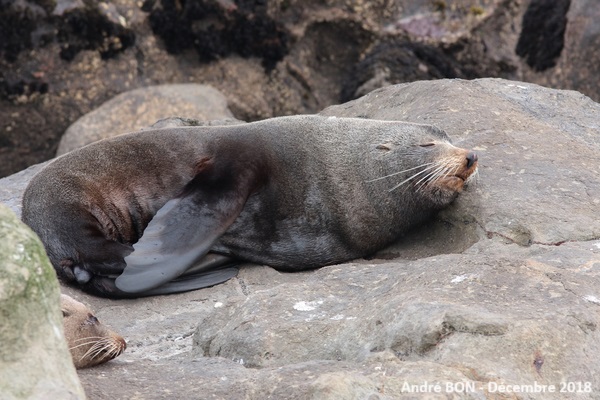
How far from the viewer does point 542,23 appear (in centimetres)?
1300

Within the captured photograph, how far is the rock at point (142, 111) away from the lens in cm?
1100

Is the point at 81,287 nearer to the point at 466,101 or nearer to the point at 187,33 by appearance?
the point at 466,101

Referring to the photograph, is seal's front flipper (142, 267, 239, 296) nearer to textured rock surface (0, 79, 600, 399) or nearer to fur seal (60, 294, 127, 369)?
textured rock surface (0, 79, 600, 399)

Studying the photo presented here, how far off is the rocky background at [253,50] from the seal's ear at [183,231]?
4.74 metres

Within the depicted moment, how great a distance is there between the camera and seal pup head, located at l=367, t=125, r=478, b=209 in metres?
7.41

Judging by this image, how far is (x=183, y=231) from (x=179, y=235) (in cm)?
4

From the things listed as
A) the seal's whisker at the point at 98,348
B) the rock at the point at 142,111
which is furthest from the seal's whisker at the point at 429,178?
the rock at the point at 142,111

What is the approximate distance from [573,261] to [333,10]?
6763mm

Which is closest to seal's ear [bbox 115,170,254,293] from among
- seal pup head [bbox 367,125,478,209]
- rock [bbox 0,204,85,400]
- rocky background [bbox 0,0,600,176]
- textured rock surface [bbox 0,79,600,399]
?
textured rock surface [bbox 0,79,600,399]

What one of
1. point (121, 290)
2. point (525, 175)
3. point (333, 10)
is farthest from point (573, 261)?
point (333, 10)

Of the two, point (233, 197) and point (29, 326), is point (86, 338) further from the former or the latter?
point (233, 197)

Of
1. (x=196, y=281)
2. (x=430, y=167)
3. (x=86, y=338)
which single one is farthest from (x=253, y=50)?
(x=86, y=338)

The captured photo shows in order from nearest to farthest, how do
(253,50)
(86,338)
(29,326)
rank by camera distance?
(29,326)
(86,338)
(253,50)

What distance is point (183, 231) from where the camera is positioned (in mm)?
7266
